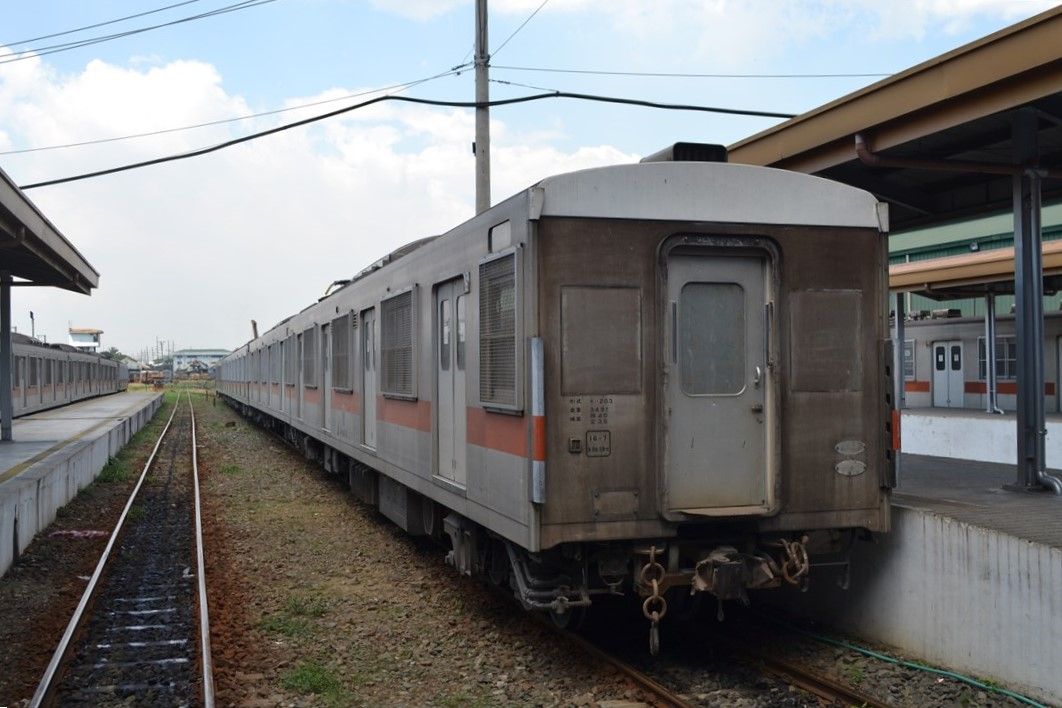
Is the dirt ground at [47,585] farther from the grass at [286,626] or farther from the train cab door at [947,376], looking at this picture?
the train cab door at [947,376]

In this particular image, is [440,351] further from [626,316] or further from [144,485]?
[144,485]

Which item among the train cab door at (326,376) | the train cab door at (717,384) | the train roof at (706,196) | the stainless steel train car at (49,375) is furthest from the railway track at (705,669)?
the stainless steel train car at (49,375)

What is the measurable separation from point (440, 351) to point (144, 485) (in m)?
11.1

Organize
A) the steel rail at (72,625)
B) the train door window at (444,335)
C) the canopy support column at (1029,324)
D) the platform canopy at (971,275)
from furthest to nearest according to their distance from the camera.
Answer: the platform canopy at (971,275), the canopy support column at (1029,324), the train door window at (444,335), the steel rail at (72,625)

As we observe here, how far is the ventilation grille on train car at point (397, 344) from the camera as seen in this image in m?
8.89

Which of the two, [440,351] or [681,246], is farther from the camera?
[440,351]

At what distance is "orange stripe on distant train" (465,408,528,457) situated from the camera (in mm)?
5910

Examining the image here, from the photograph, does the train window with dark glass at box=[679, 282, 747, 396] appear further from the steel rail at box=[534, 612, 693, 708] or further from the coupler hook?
the steel rail at box=[534, 612, 693, 708]

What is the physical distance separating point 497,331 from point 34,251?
9.42m

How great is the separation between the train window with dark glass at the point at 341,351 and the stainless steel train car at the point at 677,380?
5.98 metres

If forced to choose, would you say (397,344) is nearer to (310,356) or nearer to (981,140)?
(981,140)

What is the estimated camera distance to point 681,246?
19.9 feet

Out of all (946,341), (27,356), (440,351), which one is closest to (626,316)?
(440,351)

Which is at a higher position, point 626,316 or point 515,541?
point 626,316
